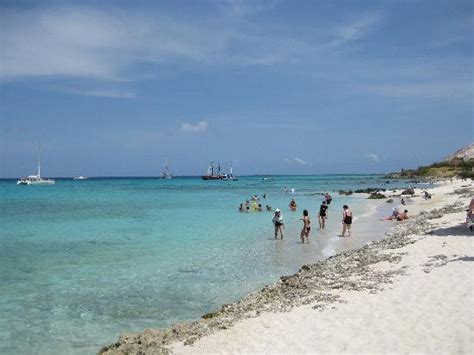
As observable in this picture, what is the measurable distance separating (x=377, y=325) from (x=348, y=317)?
730 millimetres

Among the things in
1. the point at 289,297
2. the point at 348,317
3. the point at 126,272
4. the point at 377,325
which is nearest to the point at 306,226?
the point at 126,272

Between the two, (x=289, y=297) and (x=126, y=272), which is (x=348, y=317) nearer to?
(x=289, y=297)

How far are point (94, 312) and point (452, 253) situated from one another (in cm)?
1063

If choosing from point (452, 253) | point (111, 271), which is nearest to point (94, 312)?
point (111, 271)

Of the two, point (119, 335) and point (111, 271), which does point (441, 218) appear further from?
point (119, 335)

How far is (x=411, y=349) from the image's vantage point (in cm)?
779

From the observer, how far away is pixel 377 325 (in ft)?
29.1

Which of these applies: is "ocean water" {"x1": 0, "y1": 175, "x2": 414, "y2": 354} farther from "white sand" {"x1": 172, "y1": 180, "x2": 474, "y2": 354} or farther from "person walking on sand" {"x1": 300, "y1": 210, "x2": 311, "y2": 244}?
"white sand" {"x1": 172, "y1": 180, "x2": 474, "y2": 354}

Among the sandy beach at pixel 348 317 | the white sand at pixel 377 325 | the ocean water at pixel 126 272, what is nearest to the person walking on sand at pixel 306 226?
the ocean water at pixel 126 272

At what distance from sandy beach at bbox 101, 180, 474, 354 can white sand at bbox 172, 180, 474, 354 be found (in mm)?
16

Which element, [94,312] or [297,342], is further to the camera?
[94,312]

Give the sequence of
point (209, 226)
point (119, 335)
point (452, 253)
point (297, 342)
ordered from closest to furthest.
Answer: point (297, 342), point (119, 335), point (452, 253), point (209, 226)

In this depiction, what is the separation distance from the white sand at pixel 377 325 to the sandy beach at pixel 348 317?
0.6 inches

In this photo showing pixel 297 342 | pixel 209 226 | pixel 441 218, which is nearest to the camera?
pixel 297 342
